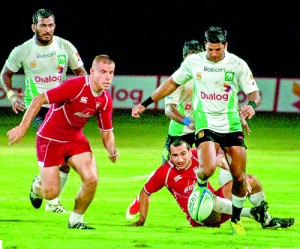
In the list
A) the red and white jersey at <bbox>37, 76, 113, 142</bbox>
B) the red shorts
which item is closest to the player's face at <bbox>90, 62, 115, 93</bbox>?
the red and white jersey at <bbox>37, 76, 113, 142</bbox>

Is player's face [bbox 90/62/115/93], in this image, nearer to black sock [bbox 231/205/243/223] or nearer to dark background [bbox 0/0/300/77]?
black sock [bbox 231/205/243/223]

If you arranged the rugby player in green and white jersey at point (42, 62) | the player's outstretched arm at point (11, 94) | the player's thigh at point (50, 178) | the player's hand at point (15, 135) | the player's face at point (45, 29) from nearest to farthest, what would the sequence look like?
the player's hand at point (15, 135)
the player's thigh at point (50, 178)
the player's outstretched arm at point (11, 94)
the player's face at point (45, 29)
the rugby player in green and white jersey at point (42, 62)

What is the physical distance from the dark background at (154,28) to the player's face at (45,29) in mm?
22134

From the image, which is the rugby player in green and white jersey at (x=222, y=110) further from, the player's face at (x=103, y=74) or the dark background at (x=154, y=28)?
the dark background at (x=154, y=28)

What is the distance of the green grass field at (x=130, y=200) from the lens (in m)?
9.27

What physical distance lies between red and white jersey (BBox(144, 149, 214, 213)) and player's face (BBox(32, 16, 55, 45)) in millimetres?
2678

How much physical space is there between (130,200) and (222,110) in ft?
11.3

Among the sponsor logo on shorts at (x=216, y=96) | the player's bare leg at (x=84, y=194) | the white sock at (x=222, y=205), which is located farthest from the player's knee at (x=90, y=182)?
the sponsor logo on shorts at (x=216, y=96)

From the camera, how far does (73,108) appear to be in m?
10.3

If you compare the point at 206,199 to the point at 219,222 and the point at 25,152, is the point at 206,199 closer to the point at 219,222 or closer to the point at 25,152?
the point at 219,222

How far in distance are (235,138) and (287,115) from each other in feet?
62.5

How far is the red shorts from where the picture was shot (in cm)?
1048

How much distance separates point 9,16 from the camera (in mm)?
36656

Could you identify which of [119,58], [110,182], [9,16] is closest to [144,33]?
[119,58]
